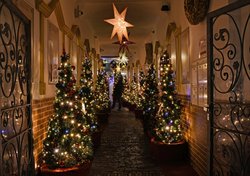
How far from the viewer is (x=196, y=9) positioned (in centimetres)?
488

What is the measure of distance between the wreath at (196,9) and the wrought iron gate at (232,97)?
0.76 metres

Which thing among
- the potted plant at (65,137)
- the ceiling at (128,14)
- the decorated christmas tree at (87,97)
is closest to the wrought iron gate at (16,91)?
A: the potted plant at (65,137)

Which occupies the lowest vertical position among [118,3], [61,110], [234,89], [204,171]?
[204,171]

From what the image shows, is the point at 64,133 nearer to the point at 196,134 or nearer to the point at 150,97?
the point at 196,134

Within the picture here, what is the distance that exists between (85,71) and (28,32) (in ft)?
16.0

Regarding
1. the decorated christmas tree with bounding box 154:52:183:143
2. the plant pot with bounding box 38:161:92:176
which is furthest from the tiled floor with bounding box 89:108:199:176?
the plant pot with bounding box 38:161:92:176

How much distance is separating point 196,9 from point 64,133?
9.28ft

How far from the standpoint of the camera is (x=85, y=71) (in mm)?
8375

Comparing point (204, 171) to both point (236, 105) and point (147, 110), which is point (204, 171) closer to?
point (236, 105)

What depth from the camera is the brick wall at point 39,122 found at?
4.55 meters

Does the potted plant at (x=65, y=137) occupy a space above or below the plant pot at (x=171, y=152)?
above

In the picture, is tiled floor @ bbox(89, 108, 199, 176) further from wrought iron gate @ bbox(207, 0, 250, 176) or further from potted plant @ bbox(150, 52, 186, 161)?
wrought iron gate @ bbox(207, 0, 250, 176)

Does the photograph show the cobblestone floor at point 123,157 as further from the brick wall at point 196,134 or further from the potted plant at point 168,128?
the brick wall at point 196,134

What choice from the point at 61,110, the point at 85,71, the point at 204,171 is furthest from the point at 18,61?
the point at 85,71
